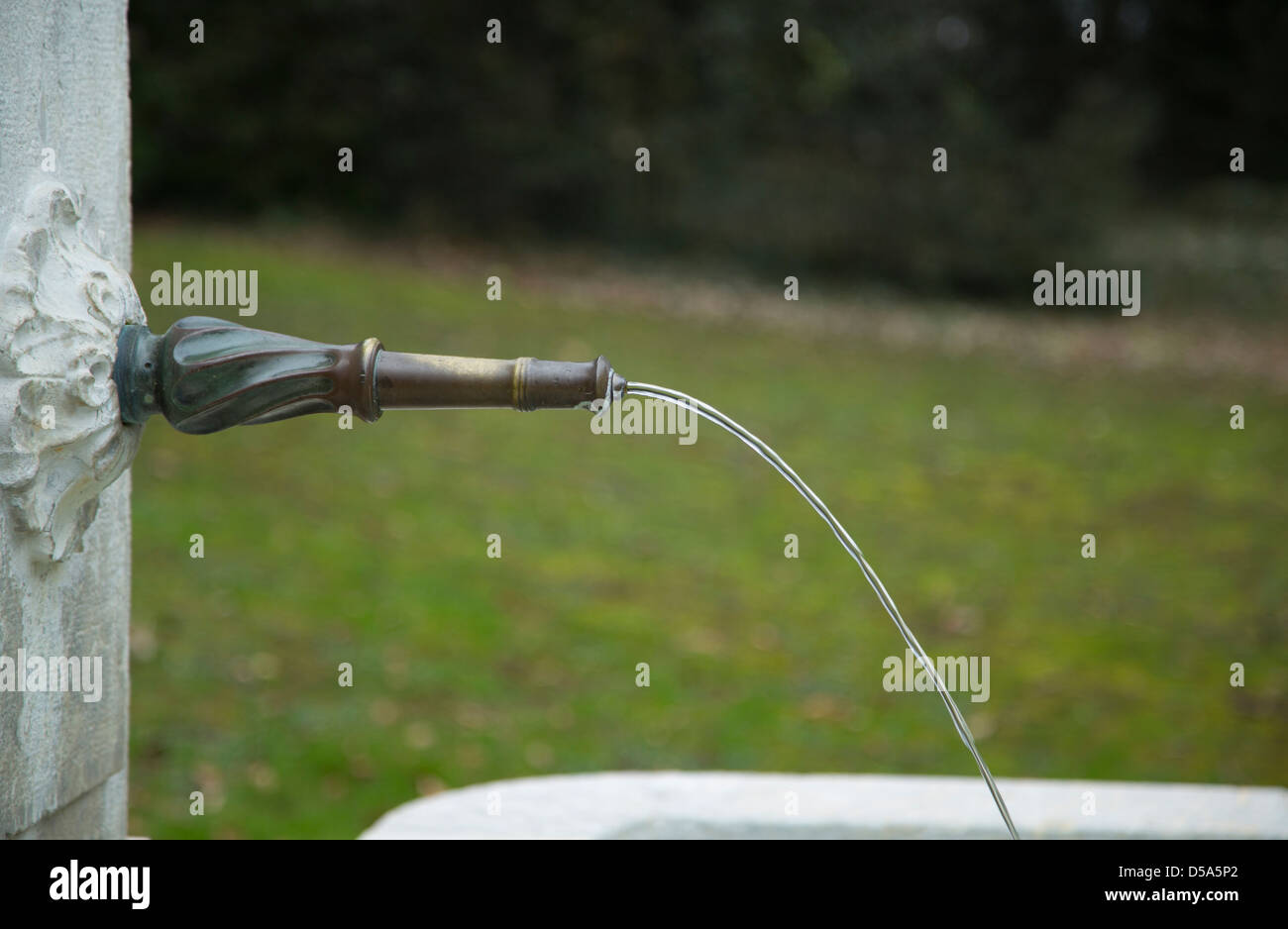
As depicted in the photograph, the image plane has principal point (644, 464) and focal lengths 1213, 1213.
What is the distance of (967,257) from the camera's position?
533 inches

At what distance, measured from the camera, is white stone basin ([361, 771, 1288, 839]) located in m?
2.43

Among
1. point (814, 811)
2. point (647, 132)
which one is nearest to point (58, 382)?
point (814, 811)

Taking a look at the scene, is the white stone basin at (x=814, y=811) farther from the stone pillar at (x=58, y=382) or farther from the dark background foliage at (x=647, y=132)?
the dark background foliage at (x=647, y=132)

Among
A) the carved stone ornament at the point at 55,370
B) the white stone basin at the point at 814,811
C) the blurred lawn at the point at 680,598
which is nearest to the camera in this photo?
the carved stone ornament at the point at 55,370

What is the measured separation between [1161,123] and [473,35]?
987 centimetres

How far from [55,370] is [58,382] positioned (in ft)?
0.05

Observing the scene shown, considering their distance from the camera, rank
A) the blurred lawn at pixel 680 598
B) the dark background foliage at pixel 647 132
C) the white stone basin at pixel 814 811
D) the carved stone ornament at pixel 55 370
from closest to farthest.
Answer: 1. the carved stone ornament at pixel 55 370
2. the white stone basin at pixel 814 811
3. the blurred lawn at pixel 680 598
4. the dark background foliage at pixel 647 132

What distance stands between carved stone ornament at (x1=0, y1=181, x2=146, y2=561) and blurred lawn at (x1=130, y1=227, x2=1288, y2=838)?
240 cm

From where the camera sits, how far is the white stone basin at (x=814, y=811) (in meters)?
2.43

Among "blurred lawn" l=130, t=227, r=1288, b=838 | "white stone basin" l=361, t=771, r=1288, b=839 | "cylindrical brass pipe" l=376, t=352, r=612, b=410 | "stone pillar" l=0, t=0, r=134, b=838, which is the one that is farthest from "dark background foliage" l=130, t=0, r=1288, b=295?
"cylindrical brass pipe" l=376, t=352, r=612, b=410

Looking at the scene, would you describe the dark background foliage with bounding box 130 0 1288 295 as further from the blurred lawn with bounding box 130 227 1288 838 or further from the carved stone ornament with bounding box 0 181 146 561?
the carved stone ornament with bounding box 0 181 146 561

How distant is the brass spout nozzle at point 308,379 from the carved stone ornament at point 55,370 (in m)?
0.06

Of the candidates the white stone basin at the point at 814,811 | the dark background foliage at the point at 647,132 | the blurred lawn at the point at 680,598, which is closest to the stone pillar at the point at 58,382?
the white stone basin at the point at 814,811

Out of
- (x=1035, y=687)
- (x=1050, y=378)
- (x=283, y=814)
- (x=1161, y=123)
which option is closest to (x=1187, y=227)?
(x=1161, y=123)
